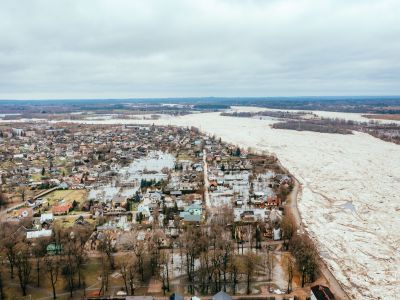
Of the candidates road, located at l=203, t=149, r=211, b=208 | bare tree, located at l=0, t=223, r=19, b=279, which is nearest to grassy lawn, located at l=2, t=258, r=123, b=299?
bare tree, located at l=0, t=223, r=19, b=279

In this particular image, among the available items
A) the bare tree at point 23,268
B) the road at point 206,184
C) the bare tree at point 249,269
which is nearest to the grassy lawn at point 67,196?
the road at point 206,184

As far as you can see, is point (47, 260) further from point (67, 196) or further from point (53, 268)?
point (67, 196)

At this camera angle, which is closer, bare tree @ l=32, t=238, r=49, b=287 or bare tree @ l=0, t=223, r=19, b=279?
bare tree @ l=0, t=223, r=19, b=279

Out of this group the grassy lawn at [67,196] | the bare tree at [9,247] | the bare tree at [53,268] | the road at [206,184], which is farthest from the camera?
the grassy lawn at [67,196]

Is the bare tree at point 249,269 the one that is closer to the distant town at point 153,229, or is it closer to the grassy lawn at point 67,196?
the distant town at point 153,229

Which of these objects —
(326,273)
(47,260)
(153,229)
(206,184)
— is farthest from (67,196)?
(326,273)

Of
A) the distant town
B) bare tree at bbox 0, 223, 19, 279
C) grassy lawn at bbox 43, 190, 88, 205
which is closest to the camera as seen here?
the distant town

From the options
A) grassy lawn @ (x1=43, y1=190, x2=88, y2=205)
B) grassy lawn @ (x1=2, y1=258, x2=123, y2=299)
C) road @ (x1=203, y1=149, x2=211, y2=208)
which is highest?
road @ (x1=203, y1=149, x2=211, y2=208)

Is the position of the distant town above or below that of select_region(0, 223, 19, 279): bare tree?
below

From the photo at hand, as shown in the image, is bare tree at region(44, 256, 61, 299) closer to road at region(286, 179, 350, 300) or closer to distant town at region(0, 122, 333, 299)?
distant town at region(0, 122, 333, 299)

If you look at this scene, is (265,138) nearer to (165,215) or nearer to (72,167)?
(72,167)

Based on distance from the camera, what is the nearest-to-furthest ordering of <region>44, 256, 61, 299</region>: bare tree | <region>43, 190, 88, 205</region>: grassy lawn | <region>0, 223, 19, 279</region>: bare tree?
<region>44, 256, 61, 299</region>: bare tree
<region>0, 223, 19, 279</region>: bare tree
<region>43, 190, 88, 205</region>: grassy lawn

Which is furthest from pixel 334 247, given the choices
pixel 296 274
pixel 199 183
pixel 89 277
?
pixel 199 183
